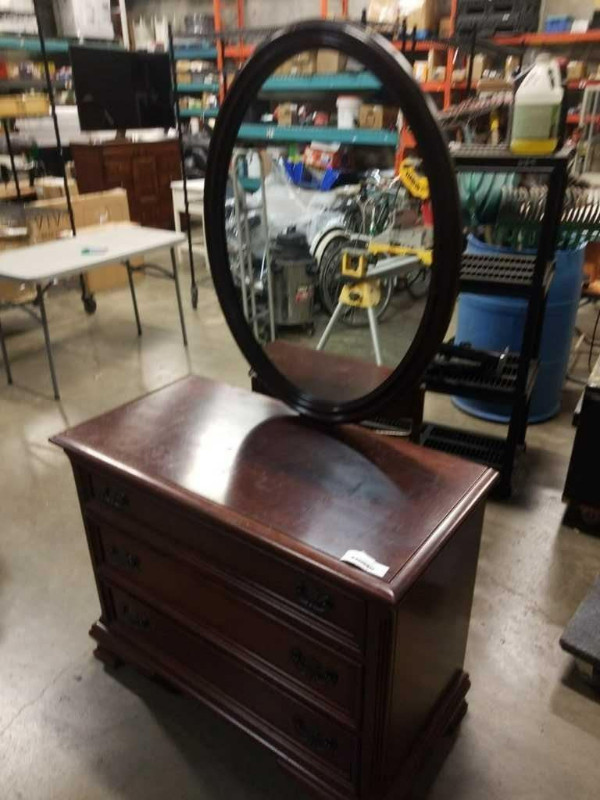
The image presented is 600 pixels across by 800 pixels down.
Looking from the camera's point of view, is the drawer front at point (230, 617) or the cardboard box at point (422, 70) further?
the cardboard box at point (422, 70)

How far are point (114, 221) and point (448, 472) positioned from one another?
4.12 metres

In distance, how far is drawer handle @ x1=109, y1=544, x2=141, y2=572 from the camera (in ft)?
4.53

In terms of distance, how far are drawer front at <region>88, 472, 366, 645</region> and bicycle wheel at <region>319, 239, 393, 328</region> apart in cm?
98

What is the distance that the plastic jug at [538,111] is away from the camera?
5.74 ft

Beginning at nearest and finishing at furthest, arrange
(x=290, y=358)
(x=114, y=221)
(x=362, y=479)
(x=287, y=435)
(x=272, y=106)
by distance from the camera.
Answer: (x=362, y=479)
(x=287, y=435)
(x=290, y=358)
(x=114, y=221)
(x=272, y=106)

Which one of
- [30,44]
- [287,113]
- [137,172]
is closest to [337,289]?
[287,113]

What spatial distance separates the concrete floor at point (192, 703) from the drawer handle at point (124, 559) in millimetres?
361

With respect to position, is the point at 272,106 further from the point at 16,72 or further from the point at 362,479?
the point at 362,479

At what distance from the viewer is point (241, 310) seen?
4.64 feet

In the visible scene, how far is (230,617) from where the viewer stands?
122cm

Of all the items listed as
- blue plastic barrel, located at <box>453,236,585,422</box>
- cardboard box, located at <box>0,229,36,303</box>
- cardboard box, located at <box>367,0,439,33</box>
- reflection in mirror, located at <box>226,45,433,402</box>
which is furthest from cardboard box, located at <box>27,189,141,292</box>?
blue plastic barrel, located at <box>453,236,585,422</box>

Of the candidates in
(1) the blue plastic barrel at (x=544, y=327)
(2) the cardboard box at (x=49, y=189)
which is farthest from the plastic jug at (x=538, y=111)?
(2) the cardboard box at (x=49, y=189)

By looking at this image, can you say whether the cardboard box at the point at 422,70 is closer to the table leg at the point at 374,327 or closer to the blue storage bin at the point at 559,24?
the blue storage bin at the point at 559,24

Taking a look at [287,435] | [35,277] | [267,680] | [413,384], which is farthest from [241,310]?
[35,277]
